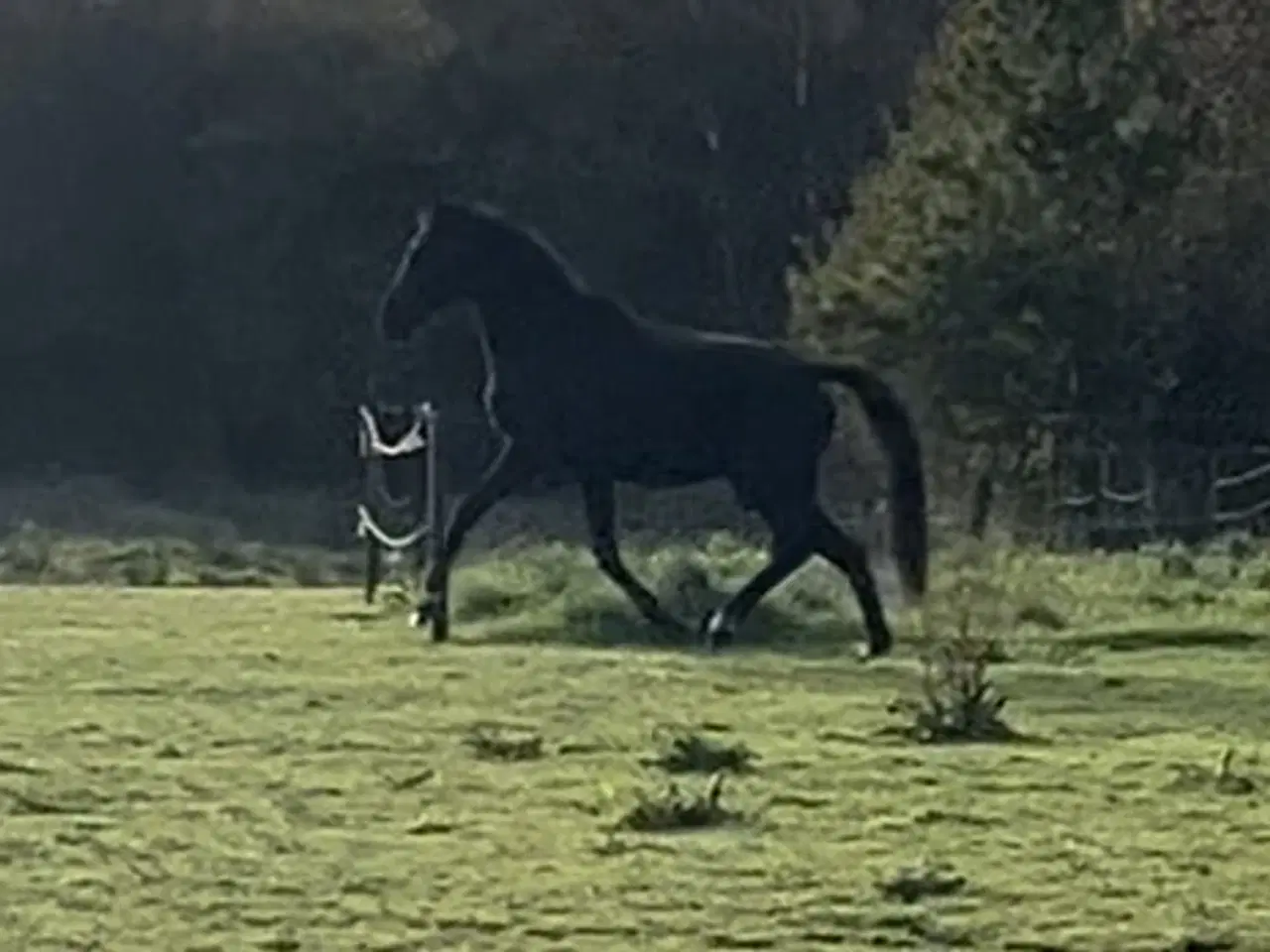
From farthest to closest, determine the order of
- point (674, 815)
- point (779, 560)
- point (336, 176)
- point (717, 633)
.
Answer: point (336, 176) < point (779, 560) < point (717, 633) < point (674, 815)

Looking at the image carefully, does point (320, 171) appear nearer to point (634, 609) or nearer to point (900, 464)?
point (634, 609)

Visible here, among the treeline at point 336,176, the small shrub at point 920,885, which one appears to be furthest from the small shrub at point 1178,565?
the treeline at point 336,176

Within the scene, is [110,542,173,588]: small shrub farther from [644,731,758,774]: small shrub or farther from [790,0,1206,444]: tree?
[644,731,758,774]: small shrub

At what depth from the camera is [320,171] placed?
114ft

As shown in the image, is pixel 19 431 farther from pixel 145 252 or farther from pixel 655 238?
pixel 655 238

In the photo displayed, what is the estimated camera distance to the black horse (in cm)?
1268

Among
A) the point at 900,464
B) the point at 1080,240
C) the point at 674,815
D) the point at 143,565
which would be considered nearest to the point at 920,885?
the point at 674,815

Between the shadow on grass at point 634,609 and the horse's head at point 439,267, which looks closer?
the shadow on grass at point 634,609

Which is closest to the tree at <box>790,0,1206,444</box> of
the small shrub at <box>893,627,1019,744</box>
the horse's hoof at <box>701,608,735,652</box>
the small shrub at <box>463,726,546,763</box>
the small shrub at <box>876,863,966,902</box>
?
the horse's hoof at <box>701,608,735,652</box>

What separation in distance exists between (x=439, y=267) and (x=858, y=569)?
86.4 inches

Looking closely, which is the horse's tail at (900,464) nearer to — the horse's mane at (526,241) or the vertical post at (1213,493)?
the horse's mane at (526,241)

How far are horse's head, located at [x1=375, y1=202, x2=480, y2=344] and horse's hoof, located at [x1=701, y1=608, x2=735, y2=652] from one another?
5.79ft

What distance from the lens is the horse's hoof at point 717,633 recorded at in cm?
1239

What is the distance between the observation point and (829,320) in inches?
1153
